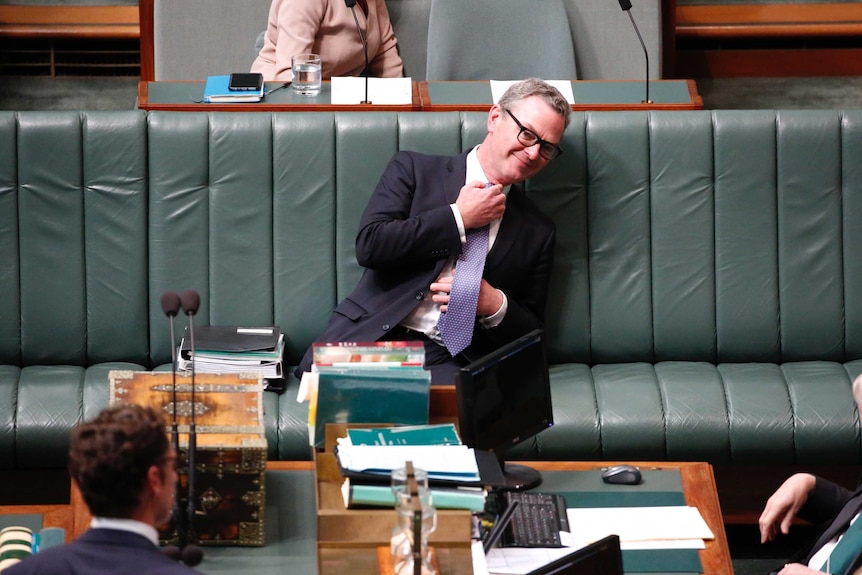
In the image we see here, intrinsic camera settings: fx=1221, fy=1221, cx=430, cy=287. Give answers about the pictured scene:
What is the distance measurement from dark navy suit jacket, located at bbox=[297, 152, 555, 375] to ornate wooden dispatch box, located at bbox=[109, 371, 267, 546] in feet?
3.37

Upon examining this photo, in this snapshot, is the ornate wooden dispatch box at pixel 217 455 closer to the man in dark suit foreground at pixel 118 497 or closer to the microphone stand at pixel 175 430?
the microphone stand at pixel 175 430

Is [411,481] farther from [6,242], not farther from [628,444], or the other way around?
[6,242]

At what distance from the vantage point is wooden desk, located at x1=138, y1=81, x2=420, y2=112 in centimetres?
360

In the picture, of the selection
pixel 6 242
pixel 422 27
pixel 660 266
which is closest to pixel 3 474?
pixel 6 242

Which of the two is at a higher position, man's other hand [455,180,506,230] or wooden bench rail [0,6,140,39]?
wooden bench rail [0,6,140,39]

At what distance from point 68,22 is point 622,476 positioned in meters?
3.88

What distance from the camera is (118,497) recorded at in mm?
1619

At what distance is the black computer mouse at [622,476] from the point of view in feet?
8.09

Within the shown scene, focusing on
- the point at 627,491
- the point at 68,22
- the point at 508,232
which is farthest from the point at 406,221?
the point at 68,22

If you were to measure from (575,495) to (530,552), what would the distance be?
0.28 m

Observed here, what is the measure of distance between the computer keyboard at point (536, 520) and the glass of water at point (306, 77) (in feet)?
5.94

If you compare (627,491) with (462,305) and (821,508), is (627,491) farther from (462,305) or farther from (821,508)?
(462,305)

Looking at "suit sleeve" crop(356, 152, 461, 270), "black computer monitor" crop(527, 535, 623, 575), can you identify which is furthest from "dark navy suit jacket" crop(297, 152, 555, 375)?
"black computer monitor" crop(527, 535, 623, 575)

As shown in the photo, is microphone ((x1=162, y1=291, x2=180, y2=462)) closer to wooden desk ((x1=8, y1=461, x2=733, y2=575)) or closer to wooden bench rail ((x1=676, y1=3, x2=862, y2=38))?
wooden desk ((x1=8, y1=461, x2=733, y2=575))
